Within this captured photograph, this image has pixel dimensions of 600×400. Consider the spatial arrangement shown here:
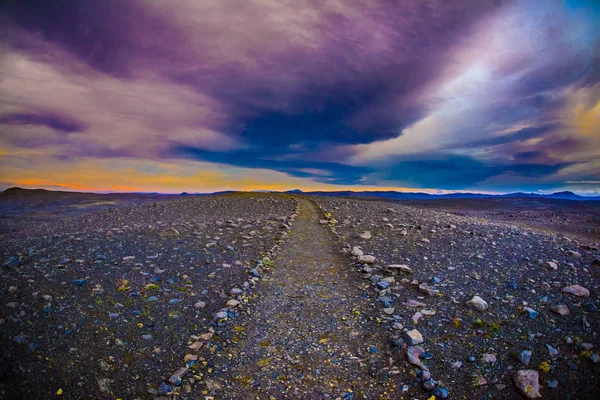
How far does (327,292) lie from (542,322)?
206 inches

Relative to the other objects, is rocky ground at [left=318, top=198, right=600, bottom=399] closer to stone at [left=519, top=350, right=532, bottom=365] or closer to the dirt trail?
stone at [left=519, top=350, right=532, bottom=365]

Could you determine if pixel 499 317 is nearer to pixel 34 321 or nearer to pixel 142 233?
pixel 34 321

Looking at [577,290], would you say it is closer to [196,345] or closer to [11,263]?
[196,345]

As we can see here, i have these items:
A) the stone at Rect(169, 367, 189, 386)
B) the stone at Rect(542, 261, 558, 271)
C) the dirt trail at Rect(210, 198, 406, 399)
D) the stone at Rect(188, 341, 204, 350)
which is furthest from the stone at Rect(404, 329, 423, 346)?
the stone at Rect(542, 261, 558, 271)

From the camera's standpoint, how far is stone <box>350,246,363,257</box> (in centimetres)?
1202

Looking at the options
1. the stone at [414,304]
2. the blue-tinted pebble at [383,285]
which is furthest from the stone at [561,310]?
the blue-tinted pebble at [383,285]

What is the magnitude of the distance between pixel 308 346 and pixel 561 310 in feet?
20.1

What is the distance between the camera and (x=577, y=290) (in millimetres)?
7727

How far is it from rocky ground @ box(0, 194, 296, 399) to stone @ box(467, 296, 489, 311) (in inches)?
247

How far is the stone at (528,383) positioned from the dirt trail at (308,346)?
6.47 ft

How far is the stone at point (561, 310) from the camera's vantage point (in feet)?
22.2

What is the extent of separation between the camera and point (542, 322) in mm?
6539

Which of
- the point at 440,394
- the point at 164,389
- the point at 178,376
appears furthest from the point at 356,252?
the point at 164,389

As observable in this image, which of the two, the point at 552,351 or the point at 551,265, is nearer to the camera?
the point at 552,351
